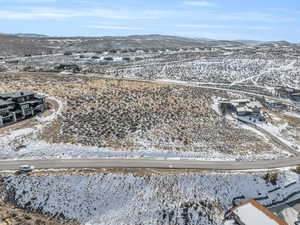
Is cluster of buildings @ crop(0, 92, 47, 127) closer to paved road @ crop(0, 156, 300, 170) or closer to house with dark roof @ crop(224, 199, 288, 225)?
paved road @ crop(0, 156, 300, 170)

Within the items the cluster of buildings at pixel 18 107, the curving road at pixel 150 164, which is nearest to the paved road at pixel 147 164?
the curving road at pixel 150 164

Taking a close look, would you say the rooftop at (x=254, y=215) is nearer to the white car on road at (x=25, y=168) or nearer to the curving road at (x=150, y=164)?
the curving road at (x=150, y=164)

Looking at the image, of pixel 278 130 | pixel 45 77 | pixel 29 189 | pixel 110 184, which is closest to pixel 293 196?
pixel 278 130

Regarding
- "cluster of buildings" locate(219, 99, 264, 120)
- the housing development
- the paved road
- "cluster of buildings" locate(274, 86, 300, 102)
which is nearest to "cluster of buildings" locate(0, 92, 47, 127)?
the housing development

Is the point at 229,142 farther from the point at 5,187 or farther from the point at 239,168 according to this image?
the point at 5,187

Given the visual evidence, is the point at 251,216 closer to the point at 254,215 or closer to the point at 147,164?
the point at 254,215

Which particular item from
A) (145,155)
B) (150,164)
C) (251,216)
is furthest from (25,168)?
(251,216)
